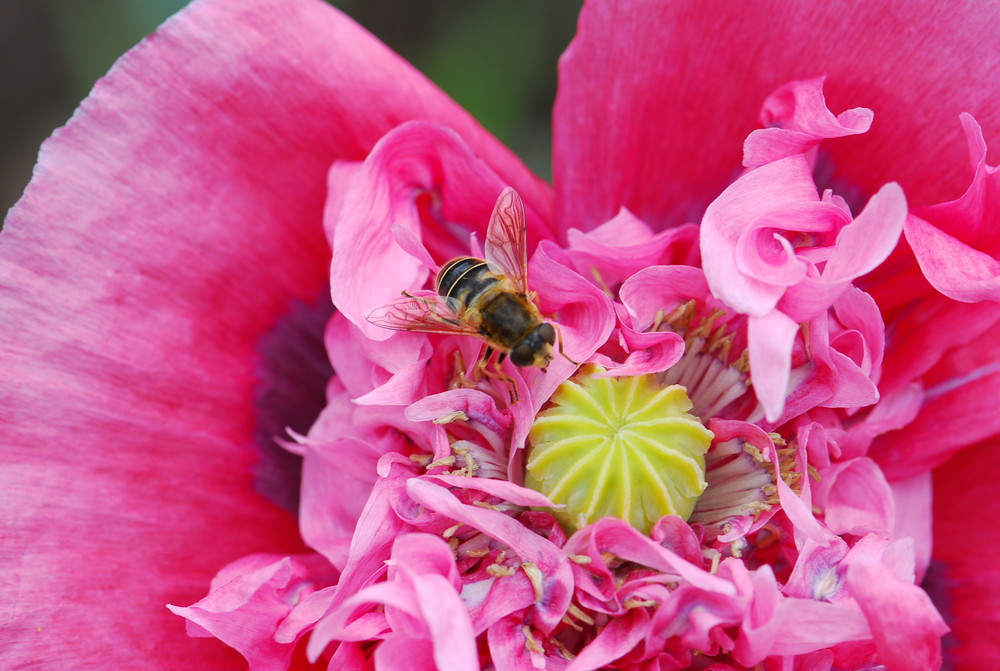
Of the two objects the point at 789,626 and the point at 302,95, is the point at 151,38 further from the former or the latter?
the point at 789,626

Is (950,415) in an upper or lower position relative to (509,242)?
lower

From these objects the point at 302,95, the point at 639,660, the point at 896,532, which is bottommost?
the point at 896,532

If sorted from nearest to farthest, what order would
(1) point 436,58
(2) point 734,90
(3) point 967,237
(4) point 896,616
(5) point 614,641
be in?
(4) point 896,616
(5) point 614,641
(3) point 967,237
(2) point 734,90
(1) point 436,58

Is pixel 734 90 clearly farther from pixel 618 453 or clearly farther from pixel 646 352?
pixel 618 453

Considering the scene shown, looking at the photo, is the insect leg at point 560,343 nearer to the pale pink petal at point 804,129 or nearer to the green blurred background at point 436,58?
the pale pink petal at point 804,129

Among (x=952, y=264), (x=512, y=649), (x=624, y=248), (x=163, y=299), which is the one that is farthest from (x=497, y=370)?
(x=952, y=264)

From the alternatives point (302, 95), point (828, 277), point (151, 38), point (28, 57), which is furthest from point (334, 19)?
point (28, 57)
